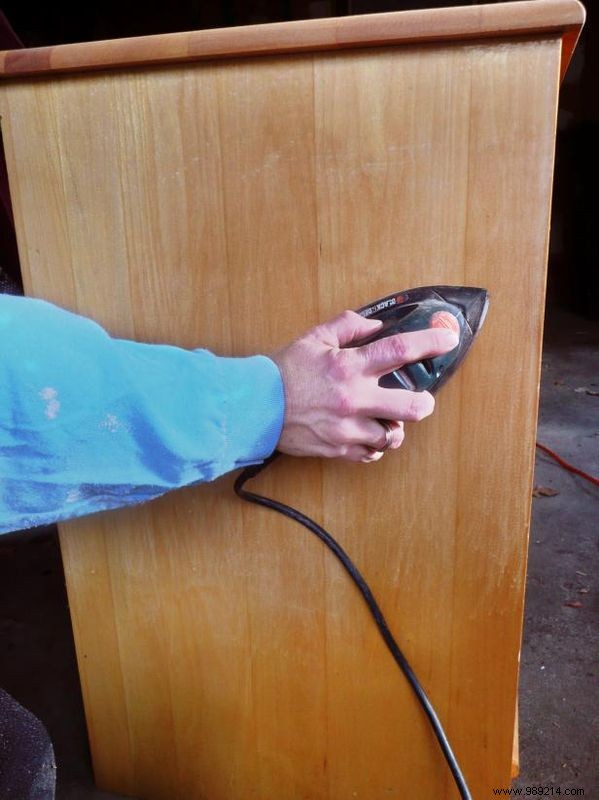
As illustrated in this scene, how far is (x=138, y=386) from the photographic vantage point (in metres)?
0.49

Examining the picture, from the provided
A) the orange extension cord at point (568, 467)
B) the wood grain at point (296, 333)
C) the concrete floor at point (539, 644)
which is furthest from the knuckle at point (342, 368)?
the orange extension cord at point (568, 467)

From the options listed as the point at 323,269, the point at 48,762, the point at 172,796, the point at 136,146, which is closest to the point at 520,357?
the point at 323,269

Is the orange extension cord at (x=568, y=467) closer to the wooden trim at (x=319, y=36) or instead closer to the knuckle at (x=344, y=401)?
the wooden trim at (x=319, y=36)

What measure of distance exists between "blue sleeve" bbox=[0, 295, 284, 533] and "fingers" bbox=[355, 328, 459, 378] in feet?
0.27

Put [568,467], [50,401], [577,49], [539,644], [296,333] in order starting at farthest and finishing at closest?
1. [577,49]
2. [568,467]
3. [539,644]
4. [296,333]
5. [50,401]

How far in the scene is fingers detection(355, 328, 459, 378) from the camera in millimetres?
584

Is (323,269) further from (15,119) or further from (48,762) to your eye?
(48,762)

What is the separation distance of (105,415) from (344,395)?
0.20 meters

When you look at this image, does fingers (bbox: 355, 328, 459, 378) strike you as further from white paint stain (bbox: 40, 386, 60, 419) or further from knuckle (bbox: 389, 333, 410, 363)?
white paint stain (bbox: 40, 386, 60, 419)

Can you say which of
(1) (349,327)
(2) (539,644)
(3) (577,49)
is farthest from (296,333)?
(3) (577,49)

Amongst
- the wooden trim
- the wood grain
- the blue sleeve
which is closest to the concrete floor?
the wood grain

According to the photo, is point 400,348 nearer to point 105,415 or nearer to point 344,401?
point 344,401

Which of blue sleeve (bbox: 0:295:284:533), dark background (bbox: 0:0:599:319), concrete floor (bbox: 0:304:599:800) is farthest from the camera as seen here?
dark background (bbox: 0:0:599:319)

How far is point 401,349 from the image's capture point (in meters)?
0.59
